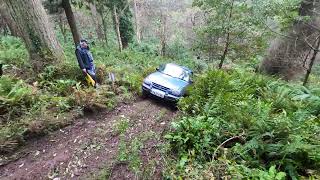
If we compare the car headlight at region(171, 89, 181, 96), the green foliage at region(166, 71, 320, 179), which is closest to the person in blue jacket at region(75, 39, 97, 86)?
the car headlight at region(171, 89, 181, 96)

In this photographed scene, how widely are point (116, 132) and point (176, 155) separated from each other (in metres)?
1.89

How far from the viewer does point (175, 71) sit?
37.9 feet

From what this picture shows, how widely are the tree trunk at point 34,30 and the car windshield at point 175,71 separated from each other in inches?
168

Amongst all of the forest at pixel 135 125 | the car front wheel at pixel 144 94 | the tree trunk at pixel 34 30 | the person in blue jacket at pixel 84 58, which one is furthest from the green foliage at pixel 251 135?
the tree trunk at pixel 34 30

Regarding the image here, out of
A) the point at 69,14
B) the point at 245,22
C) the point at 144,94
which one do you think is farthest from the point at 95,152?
the point at 245,22

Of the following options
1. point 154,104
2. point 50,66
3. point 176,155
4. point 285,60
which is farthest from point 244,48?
point 176,155

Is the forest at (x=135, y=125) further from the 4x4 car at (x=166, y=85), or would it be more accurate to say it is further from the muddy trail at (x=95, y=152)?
the 4x4 car at (x=166, y=85)

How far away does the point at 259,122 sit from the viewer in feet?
17.7

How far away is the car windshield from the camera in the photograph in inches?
447

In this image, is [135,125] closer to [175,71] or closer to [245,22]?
[175,71]

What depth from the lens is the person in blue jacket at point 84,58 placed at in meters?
9.41

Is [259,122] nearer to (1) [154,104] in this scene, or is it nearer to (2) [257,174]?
(2) [257,174]

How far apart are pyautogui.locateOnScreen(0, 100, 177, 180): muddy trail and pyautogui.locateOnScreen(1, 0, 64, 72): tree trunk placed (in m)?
3.14

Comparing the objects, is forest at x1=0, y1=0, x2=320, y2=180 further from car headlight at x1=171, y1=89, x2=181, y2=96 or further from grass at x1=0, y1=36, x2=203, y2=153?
car headlight at x1=171, y1=89, x2=181, y2=96
